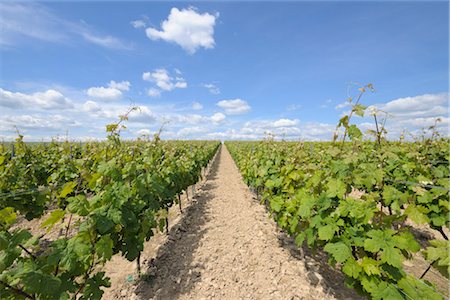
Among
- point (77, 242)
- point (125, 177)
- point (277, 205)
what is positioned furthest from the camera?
point (277, 205)

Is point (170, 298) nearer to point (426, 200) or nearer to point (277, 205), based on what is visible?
point (277, 205)

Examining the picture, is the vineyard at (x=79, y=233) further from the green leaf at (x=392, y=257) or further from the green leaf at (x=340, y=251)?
the green leaf at (x=392, y=257)

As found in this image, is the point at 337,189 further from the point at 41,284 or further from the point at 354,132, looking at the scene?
the point at 41,284

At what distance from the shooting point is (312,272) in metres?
4.22

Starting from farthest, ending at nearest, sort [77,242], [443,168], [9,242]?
1. [443,168]
2. [77,242]
3. [9,242]

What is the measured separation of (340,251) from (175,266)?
3339 millimetres

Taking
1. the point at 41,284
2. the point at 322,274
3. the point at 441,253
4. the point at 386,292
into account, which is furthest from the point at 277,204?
the point at 41,284

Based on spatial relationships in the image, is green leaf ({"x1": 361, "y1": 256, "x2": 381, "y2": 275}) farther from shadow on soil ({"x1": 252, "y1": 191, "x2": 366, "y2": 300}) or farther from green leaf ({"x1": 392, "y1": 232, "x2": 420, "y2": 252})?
shadow on soil ({"x1": 252, "y1": 191, "x2": 366, "y2": 300})

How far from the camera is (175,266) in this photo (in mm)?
4656

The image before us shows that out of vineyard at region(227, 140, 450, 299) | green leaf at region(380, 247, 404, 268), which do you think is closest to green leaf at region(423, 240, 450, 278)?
vineyard at region(227, 140, 450, 299)

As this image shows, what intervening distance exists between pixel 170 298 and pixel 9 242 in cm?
258

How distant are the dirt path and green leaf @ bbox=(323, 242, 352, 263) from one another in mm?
1428

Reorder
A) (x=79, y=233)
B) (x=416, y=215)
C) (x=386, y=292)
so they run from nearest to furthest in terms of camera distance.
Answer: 1. (x=386, y=292)
2. (x=79, y=233)
3. (x=416, y=215)

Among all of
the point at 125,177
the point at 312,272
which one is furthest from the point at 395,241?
the point at 125,177
